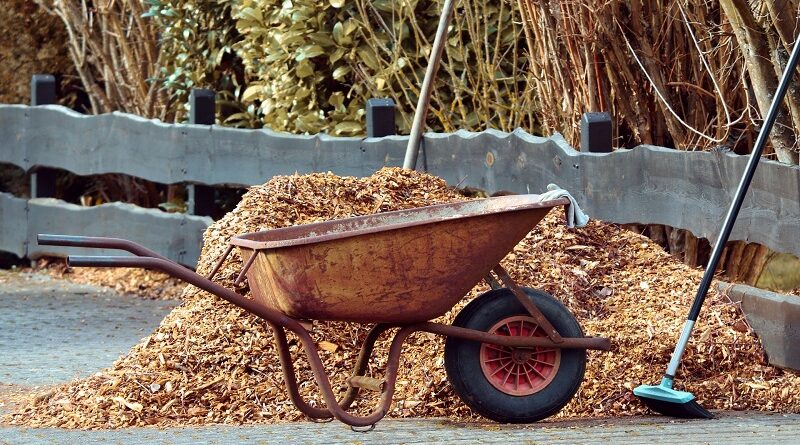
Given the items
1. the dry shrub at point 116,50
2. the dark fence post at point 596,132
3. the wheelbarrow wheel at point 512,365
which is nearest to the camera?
the wheelbarrow wheel at point 512,365

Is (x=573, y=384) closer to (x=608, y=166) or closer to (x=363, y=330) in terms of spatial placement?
(x=363, y=330)

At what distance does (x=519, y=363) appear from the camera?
16.4 feet

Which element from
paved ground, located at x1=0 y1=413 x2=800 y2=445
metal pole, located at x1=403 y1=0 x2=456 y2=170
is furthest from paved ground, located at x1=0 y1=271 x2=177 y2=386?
metal pole, located at x1=403 y1=0 x2=456 y2=170

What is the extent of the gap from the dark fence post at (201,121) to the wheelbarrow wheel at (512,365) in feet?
14.3

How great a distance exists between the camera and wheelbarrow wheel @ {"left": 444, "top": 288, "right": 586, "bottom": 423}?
16.3 feet

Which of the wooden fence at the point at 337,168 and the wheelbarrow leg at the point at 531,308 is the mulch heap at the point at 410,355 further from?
the wheelbarrow leg at the point at 531,308

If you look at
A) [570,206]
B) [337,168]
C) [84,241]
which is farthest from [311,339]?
[337,168]

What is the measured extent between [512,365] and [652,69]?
2336mm

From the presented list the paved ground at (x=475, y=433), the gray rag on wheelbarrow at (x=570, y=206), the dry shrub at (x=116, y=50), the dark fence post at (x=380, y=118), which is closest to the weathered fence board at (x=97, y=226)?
the dry shrub at (x=116, y=50)

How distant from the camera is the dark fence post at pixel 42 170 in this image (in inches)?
410

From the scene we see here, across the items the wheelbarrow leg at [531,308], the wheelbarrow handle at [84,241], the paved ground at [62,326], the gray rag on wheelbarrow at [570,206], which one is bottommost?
the paved ground at [62,326]

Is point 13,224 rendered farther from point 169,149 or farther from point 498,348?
point 498,348

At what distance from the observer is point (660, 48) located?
6973mm

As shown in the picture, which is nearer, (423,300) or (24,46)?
(423,300)
